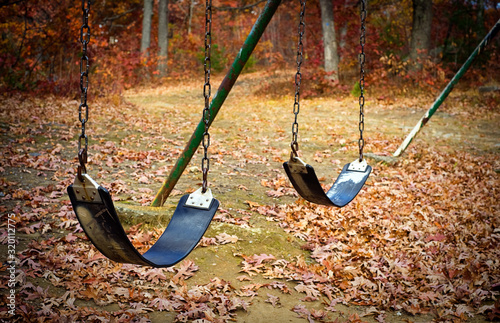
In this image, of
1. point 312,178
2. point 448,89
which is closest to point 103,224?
point 312,178

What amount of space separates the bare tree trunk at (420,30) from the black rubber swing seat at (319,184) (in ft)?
38.7

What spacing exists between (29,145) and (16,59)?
5.88 metres

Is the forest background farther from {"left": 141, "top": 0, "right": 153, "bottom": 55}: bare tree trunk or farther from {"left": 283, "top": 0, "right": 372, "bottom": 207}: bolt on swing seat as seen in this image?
{"left": 141, "top": 0, "right": 153, "bottom": 55}: bare tree trunk

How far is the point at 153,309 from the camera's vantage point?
10.8 ft

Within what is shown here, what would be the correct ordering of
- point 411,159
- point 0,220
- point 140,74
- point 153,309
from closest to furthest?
point 153,309 → point 0,220 → point 411,159 → point 140,74

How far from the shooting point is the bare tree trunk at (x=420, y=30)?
13930 mm

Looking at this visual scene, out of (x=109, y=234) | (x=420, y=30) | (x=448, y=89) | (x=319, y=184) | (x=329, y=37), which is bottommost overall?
(x=109, y=234)

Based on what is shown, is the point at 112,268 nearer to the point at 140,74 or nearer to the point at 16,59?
the point at 16,59

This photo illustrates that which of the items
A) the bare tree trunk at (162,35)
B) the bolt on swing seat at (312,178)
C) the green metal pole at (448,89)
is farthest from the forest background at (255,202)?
the bare tree trunk at (162,35)

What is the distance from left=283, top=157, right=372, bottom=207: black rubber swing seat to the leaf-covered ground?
34.5 inches

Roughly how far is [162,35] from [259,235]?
60.4 feet

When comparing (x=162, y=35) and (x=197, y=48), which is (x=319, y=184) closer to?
(x=162, y=35)

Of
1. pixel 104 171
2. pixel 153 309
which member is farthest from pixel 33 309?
pixel 104 171

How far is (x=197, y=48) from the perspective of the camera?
25.6 metres
